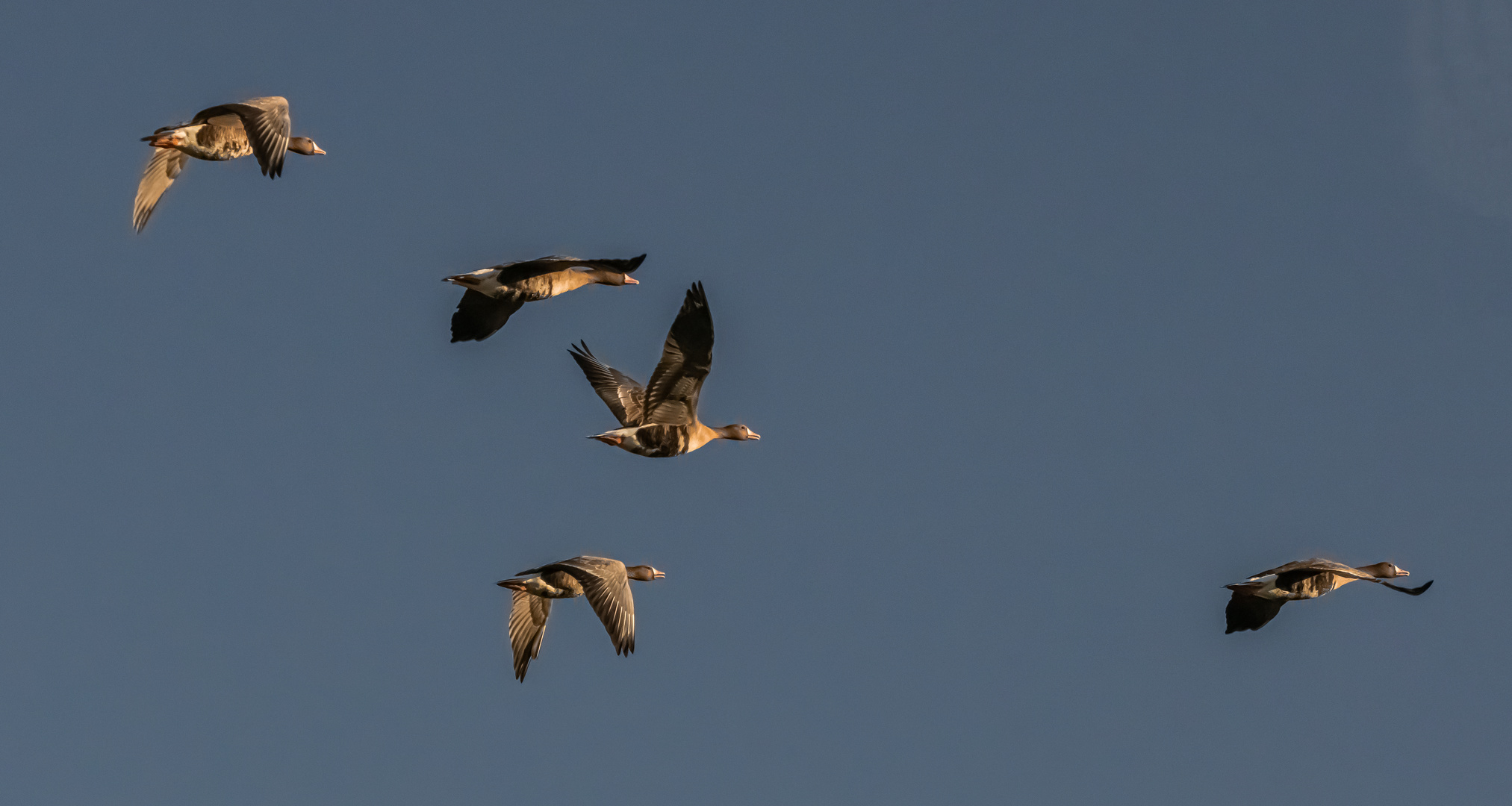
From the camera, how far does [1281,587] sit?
3195 centimetres

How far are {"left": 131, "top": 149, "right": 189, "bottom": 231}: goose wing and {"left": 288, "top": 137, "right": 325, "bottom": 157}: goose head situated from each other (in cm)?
197

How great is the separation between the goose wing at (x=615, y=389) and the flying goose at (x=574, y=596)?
2.96 m

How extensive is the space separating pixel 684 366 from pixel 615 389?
5.04 m

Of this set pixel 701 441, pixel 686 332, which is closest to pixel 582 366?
pixel 701 441

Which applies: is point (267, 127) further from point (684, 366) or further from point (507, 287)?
point (684, 366)

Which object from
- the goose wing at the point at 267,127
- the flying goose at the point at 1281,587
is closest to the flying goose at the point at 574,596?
the goose wing at the point at 267,127

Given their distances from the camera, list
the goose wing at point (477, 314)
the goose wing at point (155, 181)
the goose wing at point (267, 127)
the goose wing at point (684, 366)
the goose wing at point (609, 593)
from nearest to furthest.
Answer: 1. the goose wing at point (267, 127)
2. the goose wing at point (684, 366)
3. the goose wing at point (609, 593)
4. the goose wing at point (477, 314)
5. the goose wing at point (155, 181)

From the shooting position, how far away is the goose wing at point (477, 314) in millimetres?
31500

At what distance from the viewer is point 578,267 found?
3152 cm

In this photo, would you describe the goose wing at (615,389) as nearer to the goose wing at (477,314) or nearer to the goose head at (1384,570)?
the goose wing at (477,314)

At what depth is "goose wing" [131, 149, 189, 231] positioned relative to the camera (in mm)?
35312

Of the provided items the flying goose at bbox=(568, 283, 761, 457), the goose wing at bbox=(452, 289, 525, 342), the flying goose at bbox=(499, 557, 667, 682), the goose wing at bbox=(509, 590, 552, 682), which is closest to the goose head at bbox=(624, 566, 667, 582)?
the flying goose at bbox=(499, 557, 667, 682)

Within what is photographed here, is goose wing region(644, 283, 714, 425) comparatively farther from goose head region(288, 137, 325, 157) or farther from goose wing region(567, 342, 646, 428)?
goose head region(288, 137, 325, 157)

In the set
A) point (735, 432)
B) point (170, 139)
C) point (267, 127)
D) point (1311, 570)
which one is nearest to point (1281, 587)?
point (1311, 570)
